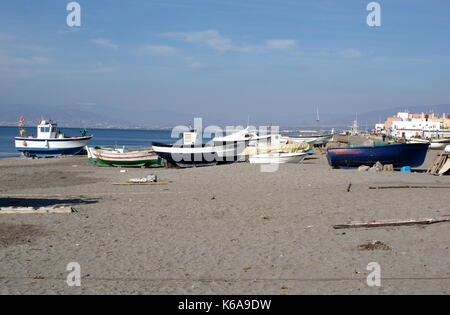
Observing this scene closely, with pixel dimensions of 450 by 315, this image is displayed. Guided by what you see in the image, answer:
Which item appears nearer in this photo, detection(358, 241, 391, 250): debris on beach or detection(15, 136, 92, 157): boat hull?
detection(358, 241, 391, 250): debris on beach

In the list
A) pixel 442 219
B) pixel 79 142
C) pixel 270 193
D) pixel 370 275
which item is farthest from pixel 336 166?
pixel 79 142

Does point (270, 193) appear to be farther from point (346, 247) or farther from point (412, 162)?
point (412, 162)

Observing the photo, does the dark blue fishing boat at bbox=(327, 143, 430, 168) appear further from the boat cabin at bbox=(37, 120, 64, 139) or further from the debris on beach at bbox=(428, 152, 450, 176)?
the boat cabin at bbox=(37, 120, 64, 139)

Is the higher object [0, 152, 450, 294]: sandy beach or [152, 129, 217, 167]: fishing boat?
[152, 129, 217, 167]: fishing boat

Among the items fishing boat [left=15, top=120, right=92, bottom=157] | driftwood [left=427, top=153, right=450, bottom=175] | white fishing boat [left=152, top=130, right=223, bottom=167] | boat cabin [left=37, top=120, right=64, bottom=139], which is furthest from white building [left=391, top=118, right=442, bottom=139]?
driftwood [left=427, top=153, right=450, bottom=175]

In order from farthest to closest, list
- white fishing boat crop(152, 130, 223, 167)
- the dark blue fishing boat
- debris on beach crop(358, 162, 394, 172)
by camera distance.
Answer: white fishing boat crop(152, 130, 223, 167)
the dark blue fishing boat
debris on beach crop(358, 162, 394, 172)

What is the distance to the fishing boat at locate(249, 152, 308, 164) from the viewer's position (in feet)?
87.9

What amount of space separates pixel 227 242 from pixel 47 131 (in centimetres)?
4140

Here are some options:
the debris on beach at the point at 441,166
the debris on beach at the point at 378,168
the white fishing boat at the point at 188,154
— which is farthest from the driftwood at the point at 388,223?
the white fishing boat at the point at 188,154

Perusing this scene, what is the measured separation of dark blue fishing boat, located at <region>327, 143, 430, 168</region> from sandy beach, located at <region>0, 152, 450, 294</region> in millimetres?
5617

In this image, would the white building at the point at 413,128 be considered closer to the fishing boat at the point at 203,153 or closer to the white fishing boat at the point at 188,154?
the fishing boat at the point at 203,153

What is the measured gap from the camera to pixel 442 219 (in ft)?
36.6

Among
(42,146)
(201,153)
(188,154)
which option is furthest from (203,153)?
(42,146)
